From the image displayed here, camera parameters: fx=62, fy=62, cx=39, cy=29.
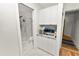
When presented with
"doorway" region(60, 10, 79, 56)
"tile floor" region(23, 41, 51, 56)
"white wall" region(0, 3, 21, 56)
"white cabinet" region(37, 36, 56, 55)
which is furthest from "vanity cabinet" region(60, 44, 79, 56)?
"white wall" region(0, 3, 21, 56)

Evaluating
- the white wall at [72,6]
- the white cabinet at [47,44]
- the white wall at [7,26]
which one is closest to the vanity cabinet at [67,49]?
the white cabinet at [47,44]

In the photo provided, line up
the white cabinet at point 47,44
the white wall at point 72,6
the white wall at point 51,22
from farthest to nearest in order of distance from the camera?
the white cabinet at point 47,44 < the white wall at point 51,22 < the white wall at point 72,6

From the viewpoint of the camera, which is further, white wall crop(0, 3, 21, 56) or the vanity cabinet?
the vanity cabinet

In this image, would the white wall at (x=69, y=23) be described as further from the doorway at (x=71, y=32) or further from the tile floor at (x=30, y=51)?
the tile floor at (x=30, y=51)

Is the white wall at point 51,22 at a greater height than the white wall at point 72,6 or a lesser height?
lesser

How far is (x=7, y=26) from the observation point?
62 cm

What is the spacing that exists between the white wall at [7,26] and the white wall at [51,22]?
700 millimetres

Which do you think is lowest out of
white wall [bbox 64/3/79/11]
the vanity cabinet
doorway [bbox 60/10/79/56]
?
the vanity cabinet

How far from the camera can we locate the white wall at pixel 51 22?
1.08 m

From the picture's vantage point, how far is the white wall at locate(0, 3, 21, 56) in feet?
1.96

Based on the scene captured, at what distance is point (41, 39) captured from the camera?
1.46 m

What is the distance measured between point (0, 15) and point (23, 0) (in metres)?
0.32

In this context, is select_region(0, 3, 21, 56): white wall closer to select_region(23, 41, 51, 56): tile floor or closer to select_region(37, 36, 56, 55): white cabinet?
select_region(23, 41, 51, 56): tile floor

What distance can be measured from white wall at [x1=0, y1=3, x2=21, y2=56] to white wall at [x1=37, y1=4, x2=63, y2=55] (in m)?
0.70
